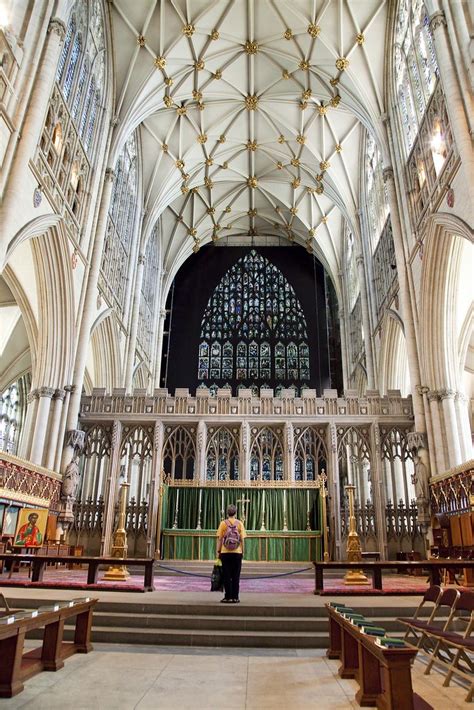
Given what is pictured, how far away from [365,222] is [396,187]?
555 cm

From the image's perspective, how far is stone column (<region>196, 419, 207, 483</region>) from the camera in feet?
50.4

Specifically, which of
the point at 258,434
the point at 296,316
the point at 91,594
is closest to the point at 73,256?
the point at 258,434

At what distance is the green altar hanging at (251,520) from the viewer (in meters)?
13.4

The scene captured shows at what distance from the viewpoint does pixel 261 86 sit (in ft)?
69.9

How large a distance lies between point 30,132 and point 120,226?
9700 mm

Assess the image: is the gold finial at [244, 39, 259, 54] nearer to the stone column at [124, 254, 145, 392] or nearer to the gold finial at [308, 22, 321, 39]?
the gold finial at [308, 22, 321, 39]

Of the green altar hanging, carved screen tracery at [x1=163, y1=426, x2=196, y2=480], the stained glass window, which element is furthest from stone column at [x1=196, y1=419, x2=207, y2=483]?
the stained glass window

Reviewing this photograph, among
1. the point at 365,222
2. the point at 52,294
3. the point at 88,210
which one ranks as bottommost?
the point at 52,294

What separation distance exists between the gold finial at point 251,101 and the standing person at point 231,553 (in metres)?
18.9

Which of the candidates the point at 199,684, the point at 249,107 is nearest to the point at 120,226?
the point at 249,107

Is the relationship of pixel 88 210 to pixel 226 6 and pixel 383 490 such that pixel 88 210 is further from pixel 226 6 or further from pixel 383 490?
pixel 383 490

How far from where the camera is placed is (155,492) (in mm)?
14836

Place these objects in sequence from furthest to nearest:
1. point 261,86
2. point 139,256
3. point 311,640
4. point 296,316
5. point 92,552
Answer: point 296,316, point 139,256, point 261,86, point 92,552, point 311,640

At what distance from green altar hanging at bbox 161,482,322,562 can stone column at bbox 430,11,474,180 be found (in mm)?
8898
